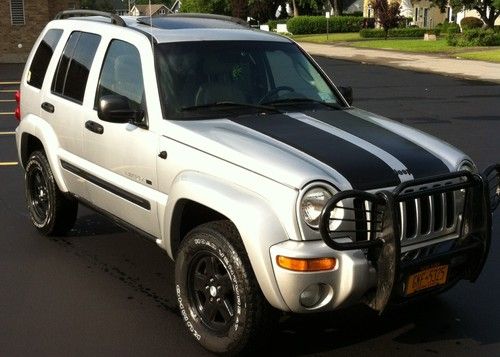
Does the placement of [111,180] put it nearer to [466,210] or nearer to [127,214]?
[127,214]

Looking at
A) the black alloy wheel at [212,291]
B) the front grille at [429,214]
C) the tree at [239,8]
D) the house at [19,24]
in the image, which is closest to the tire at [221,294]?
the black alloy wheel at [212,291]

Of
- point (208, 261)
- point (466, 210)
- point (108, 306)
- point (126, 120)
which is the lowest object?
point (108, 306)

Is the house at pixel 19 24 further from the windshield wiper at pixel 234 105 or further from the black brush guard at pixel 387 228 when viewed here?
the black brush guard at pixel 387 228

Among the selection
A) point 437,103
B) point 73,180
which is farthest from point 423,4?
point 73,180

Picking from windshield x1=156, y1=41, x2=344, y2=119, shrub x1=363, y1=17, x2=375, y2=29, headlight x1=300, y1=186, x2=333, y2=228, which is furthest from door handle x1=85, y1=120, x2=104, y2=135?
shrub x1=363, y1=17, x2=375, y2=29

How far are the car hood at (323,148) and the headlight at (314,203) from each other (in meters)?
0.06

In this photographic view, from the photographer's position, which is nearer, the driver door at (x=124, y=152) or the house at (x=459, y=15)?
the driver door at (x=124, y=152)

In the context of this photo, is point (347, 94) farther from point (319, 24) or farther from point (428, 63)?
point (319, 24)

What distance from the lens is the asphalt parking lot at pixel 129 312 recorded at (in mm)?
4539

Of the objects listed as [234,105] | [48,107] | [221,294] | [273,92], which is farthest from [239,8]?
[221,294]

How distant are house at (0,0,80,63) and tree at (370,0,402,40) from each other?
25.7m

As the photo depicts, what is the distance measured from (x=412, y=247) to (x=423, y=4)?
74.9 meters

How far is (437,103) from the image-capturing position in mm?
17719

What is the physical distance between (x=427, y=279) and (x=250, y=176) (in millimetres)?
1102
